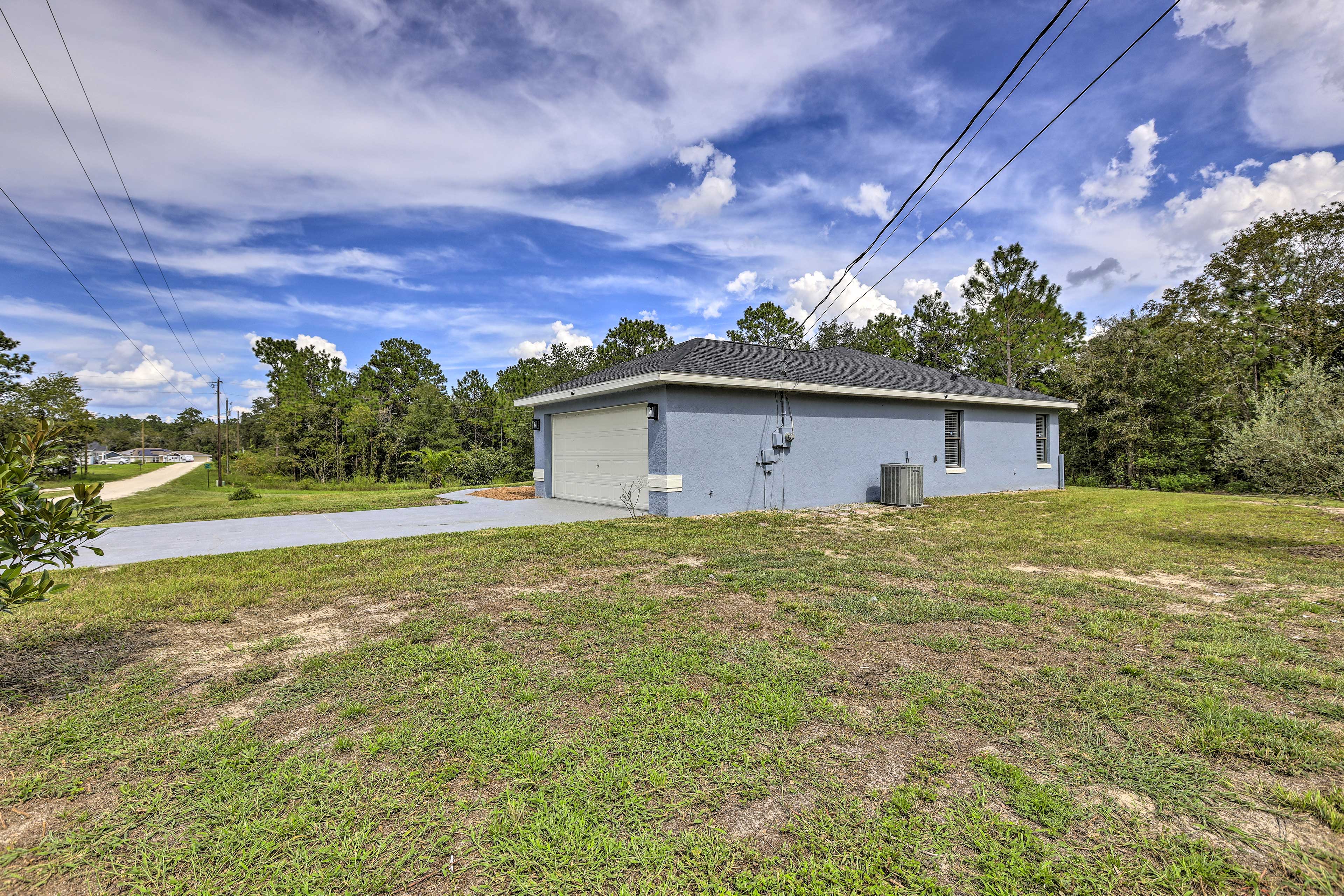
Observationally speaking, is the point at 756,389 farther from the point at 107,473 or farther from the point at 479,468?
the point at 107,473

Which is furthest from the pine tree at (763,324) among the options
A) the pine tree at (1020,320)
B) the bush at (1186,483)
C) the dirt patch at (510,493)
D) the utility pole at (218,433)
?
the utility pole at (218,433)

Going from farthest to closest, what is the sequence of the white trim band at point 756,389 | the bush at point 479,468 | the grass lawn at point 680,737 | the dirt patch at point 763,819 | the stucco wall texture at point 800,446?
the bush at point 479,468 < the stucco wall texture at point 800,446 < the white trim band at point 756,389 < the dirt patch at point 763,819 < the grass lawn at point 680,737

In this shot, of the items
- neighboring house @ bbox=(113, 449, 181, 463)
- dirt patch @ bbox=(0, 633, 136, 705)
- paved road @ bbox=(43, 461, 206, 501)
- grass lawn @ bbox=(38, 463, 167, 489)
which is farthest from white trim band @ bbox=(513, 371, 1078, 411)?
neighboring house @ bbox=(113, 449, 181, 463)

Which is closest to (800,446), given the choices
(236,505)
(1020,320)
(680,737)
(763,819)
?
(680,737)

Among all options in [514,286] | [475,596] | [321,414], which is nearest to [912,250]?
[475,596]

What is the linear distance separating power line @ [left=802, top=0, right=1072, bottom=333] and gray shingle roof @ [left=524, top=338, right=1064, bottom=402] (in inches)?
69.6

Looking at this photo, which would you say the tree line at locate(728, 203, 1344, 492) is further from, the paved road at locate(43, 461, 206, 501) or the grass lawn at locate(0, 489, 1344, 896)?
the paved road at locate(43, 461, 206, 501)

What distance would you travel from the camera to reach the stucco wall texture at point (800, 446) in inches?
379

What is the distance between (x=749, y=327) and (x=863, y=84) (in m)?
20.3

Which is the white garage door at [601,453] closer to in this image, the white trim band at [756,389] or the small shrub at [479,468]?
the white trim band at [756,389]

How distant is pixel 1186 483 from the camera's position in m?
16.8

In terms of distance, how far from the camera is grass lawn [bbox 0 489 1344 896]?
1701 mm

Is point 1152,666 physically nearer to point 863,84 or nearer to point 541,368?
point 863,84

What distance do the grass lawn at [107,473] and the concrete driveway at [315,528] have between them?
1481cm
